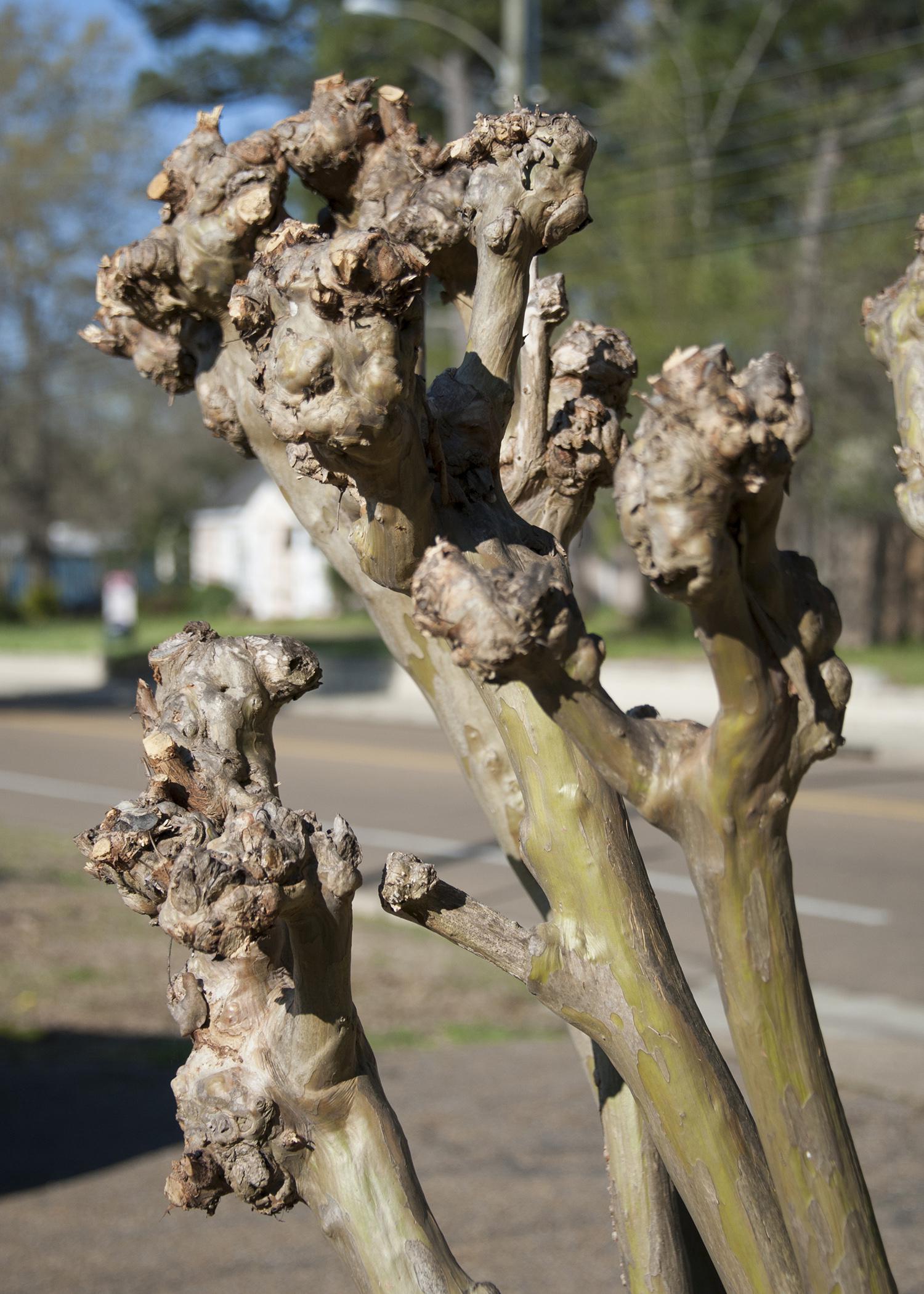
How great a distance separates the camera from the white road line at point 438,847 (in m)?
8.13

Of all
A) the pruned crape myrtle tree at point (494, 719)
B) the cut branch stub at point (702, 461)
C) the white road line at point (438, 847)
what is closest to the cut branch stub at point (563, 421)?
the pruned crape myrtle tree at point (494, 719)

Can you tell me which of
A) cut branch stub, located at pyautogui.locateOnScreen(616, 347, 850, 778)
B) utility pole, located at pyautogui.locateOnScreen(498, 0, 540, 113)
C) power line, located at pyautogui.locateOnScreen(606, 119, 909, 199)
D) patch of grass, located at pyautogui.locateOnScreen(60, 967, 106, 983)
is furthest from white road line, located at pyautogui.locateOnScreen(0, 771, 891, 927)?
power line, located at pyautogui.locateOnScreen(606, 119, 909, 199)

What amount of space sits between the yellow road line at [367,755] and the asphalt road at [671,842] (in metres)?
0.03

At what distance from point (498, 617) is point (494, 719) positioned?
0.41m

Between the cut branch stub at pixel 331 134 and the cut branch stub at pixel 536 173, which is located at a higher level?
the cut branch stub at pixel 331 134

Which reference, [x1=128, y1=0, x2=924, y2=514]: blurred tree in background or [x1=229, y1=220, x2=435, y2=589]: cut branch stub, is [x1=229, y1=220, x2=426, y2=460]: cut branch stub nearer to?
[x1=229, y1=220, x2=435, y2=589]: cut branch stub

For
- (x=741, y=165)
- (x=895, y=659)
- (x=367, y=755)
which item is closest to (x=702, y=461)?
(x=367, y=755)

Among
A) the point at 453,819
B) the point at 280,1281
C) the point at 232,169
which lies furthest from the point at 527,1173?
the point at 453,819

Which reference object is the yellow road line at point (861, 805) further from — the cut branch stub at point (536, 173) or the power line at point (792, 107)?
the power line at point (792, 107)

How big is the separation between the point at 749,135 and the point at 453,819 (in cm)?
1741

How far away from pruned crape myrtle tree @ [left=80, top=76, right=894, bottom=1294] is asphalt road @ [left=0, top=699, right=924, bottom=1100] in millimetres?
4346

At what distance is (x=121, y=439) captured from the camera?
4644 centimetres

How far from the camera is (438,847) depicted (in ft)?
32.3

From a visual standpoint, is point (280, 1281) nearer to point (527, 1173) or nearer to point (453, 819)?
point (527, 1173)
